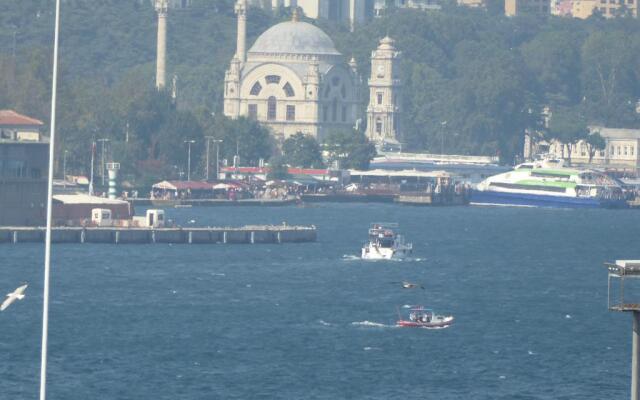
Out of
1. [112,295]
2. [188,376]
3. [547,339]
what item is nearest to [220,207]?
[112,295]

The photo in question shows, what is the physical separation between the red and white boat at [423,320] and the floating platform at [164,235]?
4030 cm

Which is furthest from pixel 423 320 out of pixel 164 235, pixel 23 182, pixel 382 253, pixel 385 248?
pixel 23 182

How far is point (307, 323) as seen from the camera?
109062mm

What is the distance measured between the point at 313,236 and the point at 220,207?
45.4m

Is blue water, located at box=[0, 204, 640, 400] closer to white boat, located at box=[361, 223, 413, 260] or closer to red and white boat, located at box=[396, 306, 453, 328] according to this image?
red and white boat, located at box=[396, 306, 453, 328]

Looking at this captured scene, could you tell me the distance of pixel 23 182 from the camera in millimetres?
150625

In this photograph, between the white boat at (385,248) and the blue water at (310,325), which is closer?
the blue water at (310,325)

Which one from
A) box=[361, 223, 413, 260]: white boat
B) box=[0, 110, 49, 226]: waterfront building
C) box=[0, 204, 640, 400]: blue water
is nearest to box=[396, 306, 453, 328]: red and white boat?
box=[0, 204, 640, 400]: blue water

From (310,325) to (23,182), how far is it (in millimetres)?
46297

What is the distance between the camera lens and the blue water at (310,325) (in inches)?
3573

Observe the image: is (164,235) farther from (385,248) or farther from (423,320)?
(423,320)

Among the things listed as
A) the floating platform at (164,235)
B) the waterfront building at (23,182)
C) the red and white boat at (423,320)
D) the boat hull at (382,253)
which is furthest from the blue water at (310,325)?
the waterfront building at (23,182)

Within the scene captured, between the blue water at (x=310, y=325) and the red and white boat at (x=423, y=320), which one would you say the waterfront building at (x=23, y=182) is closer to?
the blue water at (x=310, y=325)

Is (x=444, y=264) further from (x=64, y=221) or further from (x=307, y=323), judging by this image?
(x=307, y=323)
